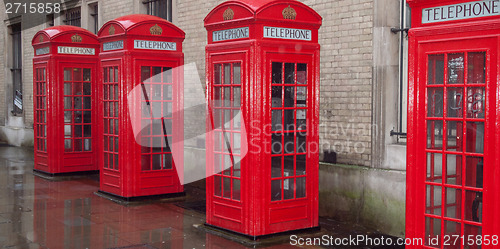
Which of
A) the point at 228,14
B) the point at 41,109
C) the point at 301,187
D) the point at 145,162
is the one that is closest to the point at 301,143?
the point at 301,187

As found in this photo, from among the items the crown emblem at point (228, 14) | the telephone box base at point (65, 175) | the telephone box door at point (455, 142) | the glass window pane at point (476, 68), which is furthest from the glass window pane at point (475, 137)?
the telephone box base at point (65, 175)

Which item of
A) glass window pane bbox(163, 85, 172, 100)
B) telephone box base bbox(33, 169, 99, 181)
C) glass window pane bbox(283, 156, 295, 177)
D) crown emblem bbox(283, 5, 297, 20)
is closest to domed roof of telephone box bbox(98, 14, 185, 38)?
glass window pane bbox(163, 85, 172, 100)

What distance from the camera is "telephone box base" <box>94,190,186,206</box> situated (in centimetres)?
909

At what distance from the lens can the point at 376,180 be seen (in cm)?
737

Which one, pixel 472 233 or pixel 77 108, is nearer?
pixel 472 233

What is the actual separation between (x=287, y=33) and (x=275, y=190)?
1909 millimetres

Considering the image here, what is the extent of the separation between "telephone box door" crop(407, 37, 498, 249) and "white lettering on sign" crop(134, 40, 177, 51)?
518cm

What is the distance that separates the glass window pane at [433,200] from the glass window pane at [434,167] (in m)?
0.08

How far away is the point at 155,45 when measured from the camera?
29.8ft

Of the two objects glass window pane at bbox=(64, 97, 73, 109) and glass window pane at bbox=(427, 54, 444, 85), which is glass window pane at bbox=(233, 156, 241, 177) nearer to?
glass window pane at bbox=(427, 54, 444, 85)

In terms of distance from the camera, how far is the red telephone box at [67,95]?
11469 millimetres

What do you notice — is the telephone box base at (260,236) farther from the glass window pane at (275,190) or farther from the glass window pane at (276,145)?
the glass window pane at (276,145)

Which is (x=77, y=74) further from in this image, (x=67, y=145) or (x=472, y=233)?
(x=472, y=233)

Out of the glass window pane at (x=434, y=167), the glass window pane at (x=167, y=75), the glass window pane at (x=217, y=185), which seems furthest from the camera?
the glass window pane at (x=167, y=75)
